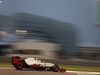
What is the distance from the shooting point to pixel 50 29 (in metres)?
4.61

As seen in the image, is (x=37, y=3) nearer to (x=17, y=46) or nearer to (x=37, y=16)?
(x=37, y=16)

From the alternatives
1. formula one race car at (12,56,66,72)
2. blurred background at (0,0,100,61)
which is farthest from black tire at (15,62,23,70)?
blurred background at (0,0,100,61)

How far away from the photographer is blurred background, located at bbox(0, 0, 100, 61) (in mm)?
4449

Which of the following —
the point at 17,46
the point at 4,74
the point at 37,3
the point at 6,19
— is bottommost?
the point at 4,74

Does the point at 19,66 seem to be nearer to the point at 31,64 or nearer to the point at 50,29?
the point at 31,64

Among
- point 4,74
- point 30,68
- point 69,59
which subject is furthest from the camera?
point 69,59

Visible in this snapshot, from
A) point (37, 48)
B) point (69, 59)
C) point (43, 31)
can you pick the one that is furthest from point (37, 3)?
point (69, 59)

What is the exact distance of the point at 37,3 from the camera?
4637mm

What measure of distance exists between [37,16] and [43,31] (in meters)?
0.30

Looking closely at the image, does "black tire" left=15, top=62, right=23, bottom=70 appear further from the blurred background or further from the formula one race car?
the blurred background

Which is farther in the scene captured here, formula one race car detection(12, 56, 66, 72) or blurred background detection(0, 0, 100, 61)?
blurred background detection(0, 0, 100, 61)

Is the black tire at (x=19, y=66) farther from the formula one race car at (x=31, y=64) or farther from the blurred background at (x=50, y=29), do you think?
the blurred background at (x=50, y=29)

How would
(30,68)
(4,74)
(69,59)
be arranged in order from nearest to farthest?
(4,74), (30,68), (69,59)

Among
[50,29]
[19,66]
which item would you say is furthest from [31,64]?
[50,29]
